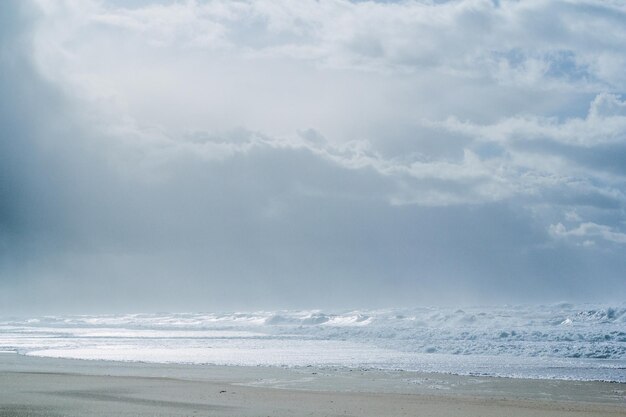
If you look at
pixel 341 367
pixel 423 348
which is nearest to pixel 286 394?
pixel 341 367

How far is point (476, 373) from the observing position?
20984 mm

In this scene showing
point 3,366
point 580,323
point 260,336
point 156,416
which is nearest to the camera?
point 156,416

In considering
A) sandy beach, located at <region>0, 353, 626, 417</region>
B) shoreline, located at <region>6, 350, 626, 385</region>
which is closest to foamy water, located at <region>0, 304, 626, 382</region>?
shoreline, located at <region>6, 350, 626, 385</region>

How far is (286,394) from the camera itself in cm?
1659

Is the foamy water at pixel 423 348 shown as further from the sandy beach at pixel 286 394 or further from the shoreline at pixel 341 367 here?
the sandy beach at pixel 286 394

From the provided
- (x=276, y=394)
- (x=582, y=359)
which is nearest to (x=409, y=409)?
(x=276, y=394)

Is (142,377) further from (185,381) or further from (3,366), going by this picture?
(3,366)

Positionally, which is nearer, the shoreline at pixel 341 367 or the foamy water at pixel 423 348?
the shoreline at pixel 341 367

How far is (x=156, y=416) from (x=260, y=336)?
2923 cm

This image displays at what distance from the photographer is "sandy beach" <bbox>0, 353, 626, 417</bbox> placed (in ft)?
45.9

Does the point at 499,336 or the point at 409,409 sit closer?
the point at 409,409

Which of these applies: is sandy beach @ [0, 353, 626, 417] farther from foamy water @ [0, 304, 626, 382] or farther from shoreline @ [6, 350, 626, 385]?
foamy water @ [0, 304, 626, 382]

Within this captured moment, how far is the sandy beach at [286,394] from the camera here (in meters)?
14.0

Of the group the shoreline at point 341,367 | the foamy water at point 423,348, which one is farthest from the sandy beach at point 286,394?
the foamy water at point 423,348
